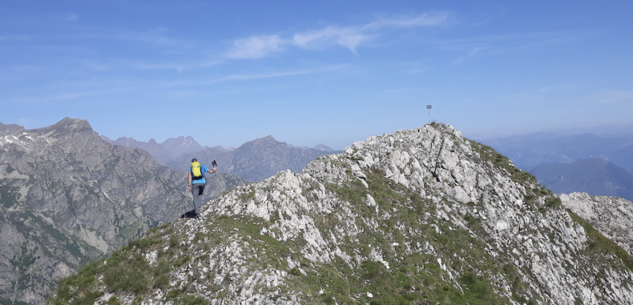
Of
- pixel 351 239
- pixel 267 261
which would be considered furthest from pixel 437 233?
pixel 267 261

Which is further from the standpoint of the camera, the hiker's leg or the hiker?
the hiker's leg

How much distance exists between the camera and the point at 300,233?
3047 cm

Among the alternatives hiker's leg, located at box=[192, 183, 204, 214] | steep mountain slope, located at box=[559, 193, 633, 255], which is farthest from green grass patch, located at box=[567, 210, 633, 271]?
hiker's leg, located at box=[192, 183, 204, 214]

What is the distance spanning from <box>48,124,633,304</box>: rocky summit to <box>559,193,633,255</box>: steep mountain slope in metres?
13.6

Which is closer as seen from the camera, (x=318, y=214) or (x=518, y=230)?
(x=318, y=214)

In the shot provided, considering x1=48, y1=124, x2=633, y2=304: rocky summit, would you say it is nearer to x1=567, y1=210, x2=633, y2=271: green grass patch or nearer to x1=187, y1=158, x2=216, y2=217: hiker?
x1=567, y1=210, x2=633, y2=271: green grass patch

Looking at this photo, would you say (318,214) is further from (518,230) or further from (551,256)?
(551,256)

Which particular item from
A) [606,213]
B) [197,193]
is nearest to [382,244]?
[197,193]

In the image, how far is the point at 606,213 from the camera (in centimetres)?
5984

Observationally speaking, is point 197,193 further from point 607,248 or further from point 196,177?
point 607,248

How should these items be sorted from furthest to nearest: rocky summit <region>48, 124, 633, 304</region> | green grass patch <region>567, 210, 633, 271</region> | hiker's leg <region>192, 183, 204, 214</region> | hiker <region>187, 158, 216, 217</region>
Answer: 1. green grass patch <region>567, 210, 633, 271</region>
2. hiker's leg <region>192, 183, 204, 214</region>
3. hiker <region>187, 158, 216, 217</region>
4. rocky summit <region>48, 124, 633, 304</region>

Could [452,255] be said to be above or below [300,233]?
below

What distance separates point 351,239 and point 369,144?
26.1 m

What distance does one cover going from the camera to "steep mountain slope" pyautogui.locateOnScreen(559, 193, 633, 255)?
183ft
